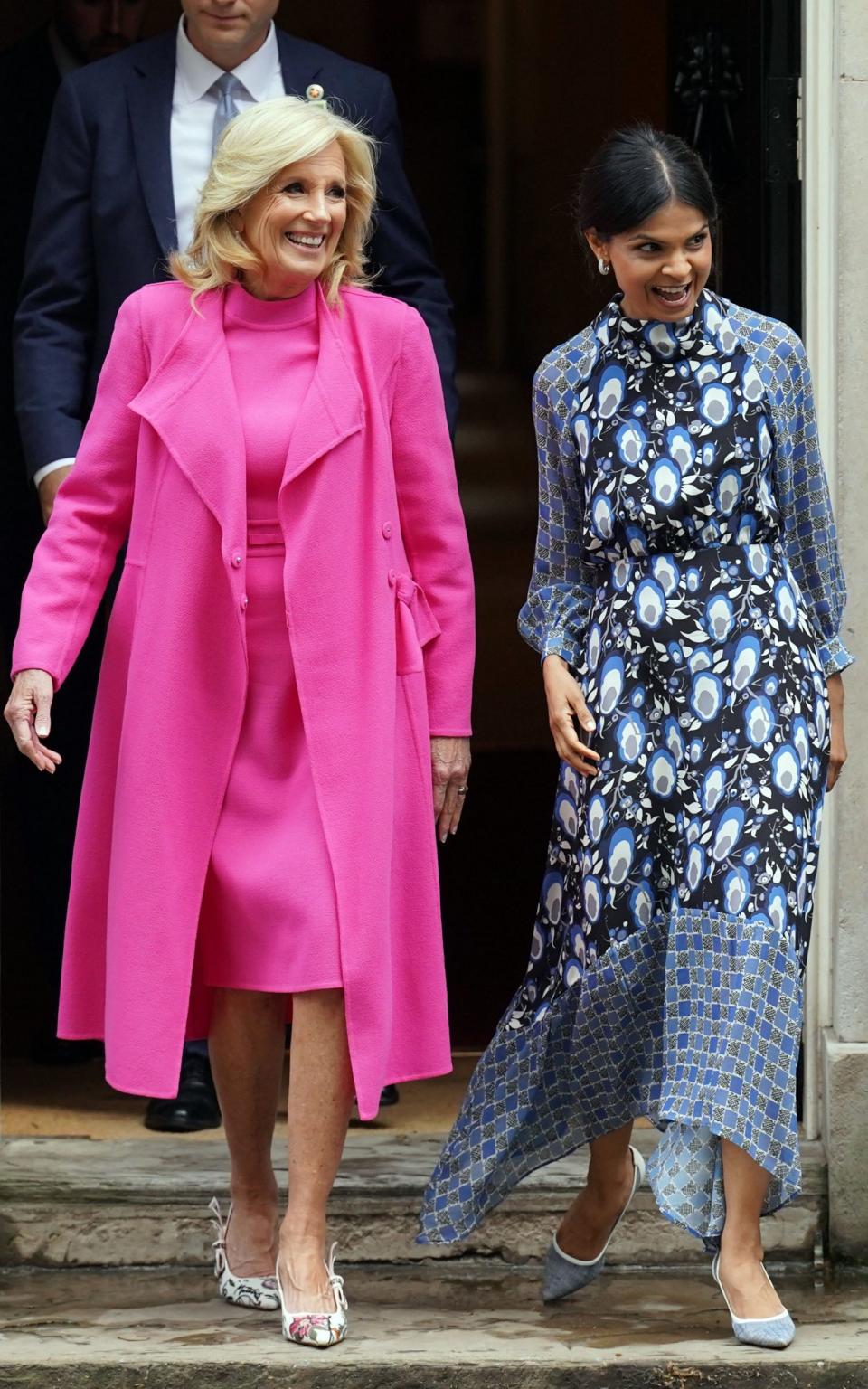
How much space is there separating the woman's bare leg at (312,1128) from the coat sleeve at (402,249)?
1.28 metres

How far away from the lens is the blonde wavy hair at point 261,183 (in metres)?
Result: 3.80

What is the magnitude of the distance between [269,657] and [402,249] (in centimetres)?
110

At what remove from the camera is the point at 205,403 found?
385cm

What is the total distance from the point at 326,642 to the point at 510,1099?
0.83 metres

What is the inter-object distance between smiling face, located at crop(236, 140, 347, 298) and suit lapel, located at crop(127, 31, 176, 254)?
62cm

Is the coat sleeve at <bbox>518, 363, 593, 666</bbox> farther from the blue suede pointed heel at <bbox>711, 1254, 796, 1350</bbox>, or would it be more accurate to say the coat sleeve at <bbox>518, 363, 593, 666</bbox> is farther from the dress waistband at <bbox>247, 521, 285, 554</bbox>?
the blue suede pointed heel at <bbox>711, 1254, 796, 1350</bbox>

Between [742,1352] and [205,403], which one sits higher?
[205,403]

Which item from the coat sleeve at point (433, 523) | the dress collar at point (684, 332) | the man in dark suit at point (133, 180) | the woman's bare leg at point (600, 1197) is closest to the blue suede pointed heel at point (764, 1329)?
the woman's bare leg at point (600, 1197)

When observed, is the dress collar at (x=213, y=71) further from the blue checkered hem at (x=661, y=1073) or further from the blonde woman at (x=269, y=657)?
the blue checkered hem at (x=661, y=1073)

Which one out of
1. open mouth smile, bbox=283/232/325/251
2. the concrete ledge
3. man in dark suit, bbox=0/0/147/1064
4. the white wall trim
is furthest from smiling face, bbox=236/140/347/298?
the concrete ledge

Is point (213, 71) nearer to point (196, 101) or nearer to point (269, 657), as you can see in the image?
point (196, 101)

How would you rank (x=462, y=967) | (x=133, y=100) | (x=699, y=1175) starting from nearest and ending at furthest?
1. (x=699, y=1175)
2. (x=133, y=100)
3. (x=462, y=967)

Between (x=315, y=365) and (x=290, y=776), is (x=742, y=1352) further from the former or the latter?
(x=315, y=365)

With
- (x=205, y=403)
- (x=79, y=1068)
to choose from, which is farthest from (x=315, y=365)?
(x=79, y=1068)
